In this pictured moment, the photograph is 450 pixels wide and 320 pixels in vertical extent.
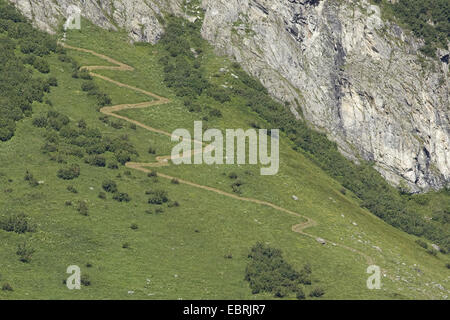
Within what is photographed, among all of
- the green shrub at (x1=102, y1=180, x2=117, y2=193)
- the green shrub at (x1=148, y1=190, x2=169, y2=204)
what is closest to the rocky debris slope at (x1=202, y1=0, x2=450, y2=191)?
the green shrub at (x1=148, y1=190, x2=169, y2=204)

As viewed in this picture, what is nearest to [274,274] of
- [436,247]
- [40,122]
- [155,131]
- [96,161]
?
[96,161]

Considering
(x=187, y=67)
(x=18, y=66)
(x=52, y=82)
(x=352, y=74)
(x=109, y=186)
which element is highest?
(x=352, y=74)

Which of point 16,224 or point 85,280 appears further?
point 16,224

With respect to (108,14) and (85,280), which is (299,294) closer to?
(85,280)

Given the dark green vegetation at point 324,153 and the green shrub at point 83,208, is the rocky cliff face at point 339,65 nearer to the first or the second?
the dark green vegetation at point 324,153

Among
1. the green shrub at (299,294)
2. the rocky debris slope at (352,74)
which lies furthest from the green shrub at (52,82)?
the green shrub at (299,294)

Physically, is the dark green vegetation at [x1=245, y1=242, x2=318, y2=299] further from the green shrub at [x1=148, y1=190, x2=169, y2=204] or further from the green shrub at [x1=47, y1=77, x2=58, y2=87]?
the green shrub at [x1=47, y1=77, x2=58, y2=87]
